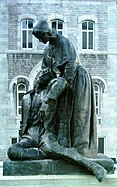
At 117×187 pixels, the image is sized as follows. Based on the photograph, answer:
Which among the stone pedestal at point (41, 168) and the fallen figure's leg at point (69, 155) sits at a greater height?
the fallen figure's leg at point (69, 155)

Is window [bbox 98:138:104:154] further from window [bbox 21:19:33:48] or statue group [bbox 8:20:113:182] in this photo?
statue group [bbox 8:20:113:182]

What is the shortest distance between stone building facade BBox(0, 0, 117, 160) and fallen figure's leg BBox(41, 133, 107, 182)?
20.6 m

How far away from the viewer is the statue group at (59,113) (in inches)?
239

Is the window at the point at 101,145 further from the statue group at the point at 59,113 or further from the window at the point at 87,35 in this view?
the statue group at the point at 59,113

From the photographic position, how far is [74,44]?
2783 cm

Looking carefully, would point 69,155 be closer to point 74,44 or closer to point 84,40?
point 74,44

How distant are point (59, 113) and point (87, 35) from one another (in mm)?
22091

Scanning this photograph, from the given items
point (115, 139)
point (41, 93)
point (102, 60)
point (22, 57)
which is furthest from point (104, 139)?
point (41, 93)

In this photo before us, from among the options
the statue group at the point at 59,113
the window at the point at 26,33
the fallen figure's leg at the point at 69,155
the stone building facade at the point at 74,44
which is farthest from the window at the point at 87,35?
the fallen figure's leg at the point at 69,155

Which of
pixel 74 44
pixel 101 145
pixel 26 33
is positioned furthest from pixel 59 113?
pixel 26 33

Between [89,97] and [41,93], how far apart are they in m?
0.59

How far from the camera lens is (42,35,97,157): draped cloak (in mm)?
6207

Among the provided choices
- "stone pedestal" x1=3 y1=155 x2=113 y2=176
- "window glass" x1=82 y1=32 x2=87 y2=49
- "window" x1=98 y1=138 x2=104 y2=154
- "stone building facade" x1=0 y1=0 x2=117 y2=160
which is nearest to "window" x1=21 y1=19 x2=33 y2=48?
"stone building facade" x1=0 y1=0 x2=117 y2=160

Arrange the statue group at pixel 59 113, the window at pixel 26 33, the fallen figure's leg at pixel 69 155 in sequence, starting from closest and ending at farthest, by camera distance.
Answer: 1. the fallen figure's leg at pixel 69 155
2. the statue group at pixel 59 113
3. the window at pixel 26 33
